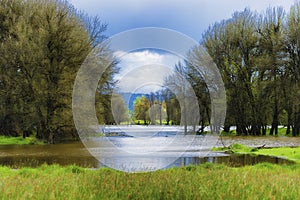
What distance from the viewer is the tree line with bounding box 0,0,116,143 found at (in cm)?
2914

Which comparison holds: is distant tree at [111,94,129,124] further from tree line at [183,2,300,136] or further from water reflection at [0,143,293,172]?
tree line at [183,2,300,136]

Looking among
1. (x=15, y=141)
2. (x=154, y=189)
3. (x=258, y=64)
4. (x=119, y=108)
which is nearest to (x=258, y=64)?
(x=258, y=64)

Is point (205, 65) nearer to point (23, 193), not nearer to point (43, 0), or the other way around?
point (43, 0)

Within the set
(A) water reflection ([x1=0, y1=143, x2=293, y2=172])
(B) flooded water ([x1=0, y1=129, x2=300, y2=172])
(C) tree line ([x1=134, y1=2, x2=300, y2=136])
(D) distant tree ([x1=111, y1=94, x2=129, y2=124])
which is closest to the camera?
(D) distant tree ([x1=111, y1=94, x2=129, y2=124])

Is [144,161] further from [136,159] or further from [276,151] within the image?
[276,151]

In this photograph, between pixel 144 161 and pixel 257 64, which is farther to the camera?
pixel 257 64

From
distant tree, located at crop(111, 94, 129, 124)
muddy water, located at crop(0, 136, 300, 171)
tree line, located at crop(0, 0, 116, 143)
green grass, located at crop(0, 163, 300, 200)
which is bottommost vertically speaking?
muddy water, located at crop(0, 136, 300, 171)

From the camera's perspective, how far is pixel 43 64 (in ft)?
96.3

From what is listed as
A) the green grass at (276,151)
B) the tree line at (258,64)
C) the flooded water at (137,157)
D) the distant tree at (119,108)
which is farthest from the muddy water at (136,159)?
the tree line at (258,64)

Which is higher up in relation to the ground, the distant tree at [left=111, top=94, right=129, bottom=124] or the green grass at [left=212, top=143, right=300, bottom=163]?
the distant tree at [left=111, top=94, right=129, bottom=124]

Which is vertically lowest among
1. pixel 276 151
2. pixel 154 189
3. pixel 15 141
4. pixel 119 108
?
pixel 15 141

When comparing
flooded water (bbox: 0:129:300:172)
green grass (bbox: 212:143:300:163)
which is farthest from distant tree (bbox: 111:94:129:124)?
green grass (bbox: 212:143:300:163)

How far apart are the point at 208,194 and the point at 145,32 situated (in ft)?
18.3

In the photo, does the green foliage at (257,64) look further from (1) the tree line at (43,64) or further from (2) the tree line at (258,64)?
(1) the tree line at (43,64)
